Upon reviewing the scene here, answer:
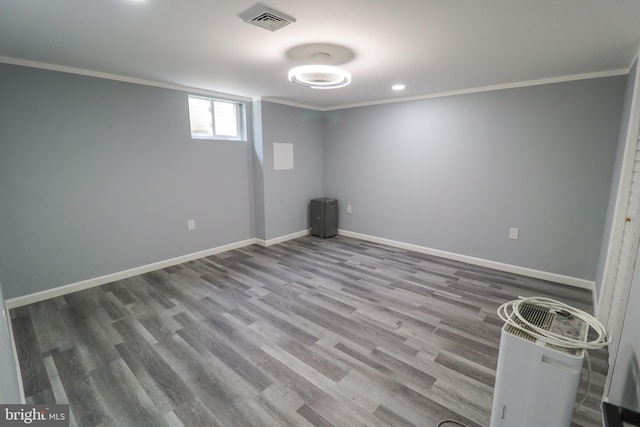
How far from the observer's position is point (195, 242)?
13.3 ft

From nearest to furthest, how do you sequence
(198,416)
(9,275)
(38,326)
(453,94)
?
(198,416)
(38,326)
(9,275)
(453,94)

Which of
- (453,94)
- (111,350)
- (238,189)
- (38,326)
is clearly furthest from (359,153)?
(38,326)

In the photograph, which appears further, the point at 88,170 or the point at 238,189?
the point at 238,189

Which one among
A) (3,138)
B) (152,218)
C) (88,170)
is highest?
(3,138)

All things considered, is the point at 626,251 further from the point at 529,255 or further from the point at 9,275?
the point at 9,275

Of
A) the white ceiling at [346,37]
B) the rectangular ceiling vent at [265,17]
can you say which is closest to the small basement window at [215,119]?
the white ceiling at [346,37]

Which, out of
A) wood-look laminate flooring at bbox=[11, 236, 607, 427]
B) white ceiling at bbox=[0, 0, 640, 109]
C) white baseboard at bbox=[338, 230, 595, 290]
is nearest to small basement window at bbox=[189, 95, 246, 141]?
white ceiling at bbox=[0, 0, 640, 109]

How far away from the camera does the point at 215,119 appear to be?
4.14 metres

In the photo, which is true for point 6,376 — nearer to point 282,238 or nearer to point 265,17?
point 265,17

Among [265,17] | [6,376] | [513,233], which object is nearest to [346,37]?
[265,17]

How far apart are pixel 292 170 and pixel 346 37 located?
2.93m

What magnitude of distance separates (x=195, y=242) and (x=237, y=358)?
2.36 meters

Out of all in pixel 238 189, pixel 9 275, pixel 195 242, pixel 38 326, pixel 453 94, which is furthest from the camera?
pixel 238 189

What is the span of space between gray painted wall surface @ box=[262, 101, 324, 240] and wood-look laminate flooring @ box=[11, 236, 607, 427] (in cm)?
140
